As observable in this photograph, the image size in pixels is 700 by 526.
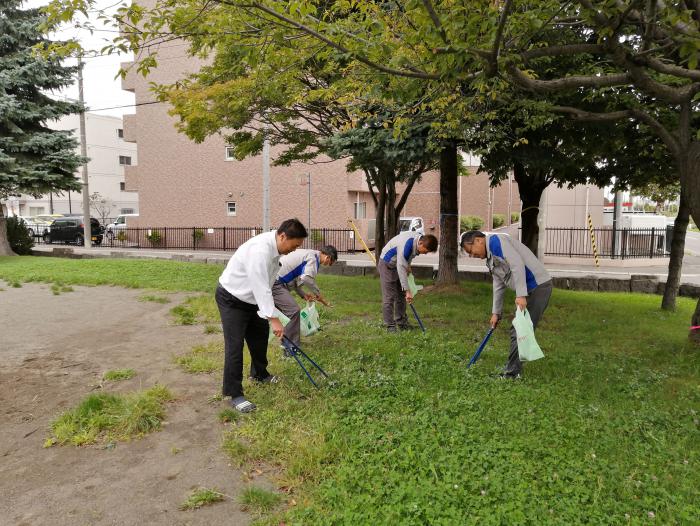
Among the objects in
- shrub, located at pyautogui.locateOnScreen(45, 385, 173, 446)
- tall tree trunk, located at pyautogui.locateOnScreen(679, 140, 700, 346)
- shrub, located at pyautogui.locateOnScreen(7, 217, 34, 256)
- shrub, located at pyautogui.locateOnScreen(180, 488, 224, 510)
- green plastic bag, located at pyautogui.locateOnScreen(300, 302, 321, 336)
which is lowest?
shrub, located at pyautogui.locateOnScreen(180, 488, 224, 510)

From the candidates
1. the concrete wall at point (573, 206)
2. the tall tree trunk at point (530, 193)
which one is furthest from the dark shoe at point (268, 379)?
the concrete wall at point (573, 206)

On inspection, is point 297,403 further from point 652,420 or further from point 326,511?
point 652,420

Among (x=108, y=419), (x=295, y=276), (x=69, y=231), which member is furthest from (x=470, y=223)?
(x=108, y=419)

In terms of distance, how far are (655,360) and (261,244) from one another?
15.3 feet

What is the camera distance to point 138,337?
7348mm

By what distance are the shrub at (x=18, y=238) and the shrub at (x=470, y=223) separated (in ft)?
70.1

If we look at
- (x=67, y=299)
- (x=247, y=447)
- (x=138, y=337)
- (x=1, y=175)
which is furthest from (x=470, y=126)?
(x=1, y=175)

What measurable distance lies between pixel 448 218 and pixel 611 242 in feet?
43.3

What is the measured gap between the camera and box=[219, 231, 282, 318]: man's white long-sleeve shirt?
442cm

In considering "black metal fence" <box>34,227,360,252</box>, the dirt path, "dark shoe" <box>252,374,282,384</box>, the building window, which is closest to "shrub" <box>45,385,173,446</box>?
the dirt path

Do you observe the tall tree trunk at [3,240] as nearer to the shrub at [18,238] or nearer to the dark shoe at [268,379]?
the shrub at [18,238]

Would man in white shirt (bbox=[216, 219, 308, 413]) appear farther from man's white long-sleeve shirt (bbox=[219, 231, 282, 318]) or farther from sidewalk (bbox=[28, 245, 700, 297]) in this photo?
sidewalk (bbox=[28, 245, 700, 297])

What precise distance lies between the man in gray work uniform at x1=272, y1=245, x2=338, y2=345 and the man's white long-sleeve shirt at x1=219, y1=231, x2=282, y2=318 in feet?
4.17

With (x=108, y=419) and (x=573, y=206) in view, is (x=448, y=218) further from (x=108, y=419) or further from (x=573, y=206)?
(x=573, y=206)
